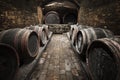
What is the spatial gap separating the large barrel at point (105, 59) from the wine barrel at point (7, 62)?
127 cm

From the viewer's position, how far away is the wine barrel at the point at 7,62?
1.64m

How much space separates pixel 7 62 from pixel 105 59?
142 centimetres

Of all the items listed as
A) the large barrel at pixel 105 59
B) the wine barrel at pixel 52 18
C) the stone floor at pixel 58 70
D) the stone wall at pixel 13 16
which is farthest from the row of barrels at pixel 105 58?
the wine barrel at pixel 52 18

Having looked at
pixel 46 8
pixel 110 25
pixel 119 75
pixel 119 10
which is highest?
pixel 46 8

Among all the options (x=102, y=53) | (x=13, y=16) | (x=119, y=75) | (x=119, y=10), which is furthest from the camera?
(x=13, y=16)

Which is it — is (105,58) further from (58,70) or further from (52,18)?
(52,18)

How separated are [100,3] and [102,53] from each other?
338 cm

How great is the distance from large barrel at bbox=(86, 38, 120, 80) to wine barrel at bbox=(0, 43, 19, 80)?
1.27m

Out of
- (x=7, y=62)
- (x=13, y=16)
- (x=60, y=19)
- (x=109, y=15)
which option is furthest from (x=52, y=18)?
(x=7, y=62)

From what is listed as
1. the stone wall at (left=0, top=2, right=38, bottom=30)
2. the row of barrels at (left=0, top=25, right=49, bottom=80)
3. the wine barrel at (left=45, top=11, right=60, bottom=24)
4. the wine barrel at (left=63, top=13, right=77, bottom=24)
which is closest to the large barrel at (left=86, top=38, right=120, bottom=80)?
the row of barrels at (left=0, top=25, right=49, bottom=80)

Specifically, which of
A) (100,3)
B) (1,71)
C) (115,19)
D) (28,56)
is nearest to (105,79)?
(1,71)

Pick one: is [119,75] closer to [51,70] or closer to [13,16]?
[51,70]

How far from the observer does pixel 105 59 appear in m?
1.49

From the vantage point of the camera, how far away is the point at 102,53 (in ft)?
5.20
